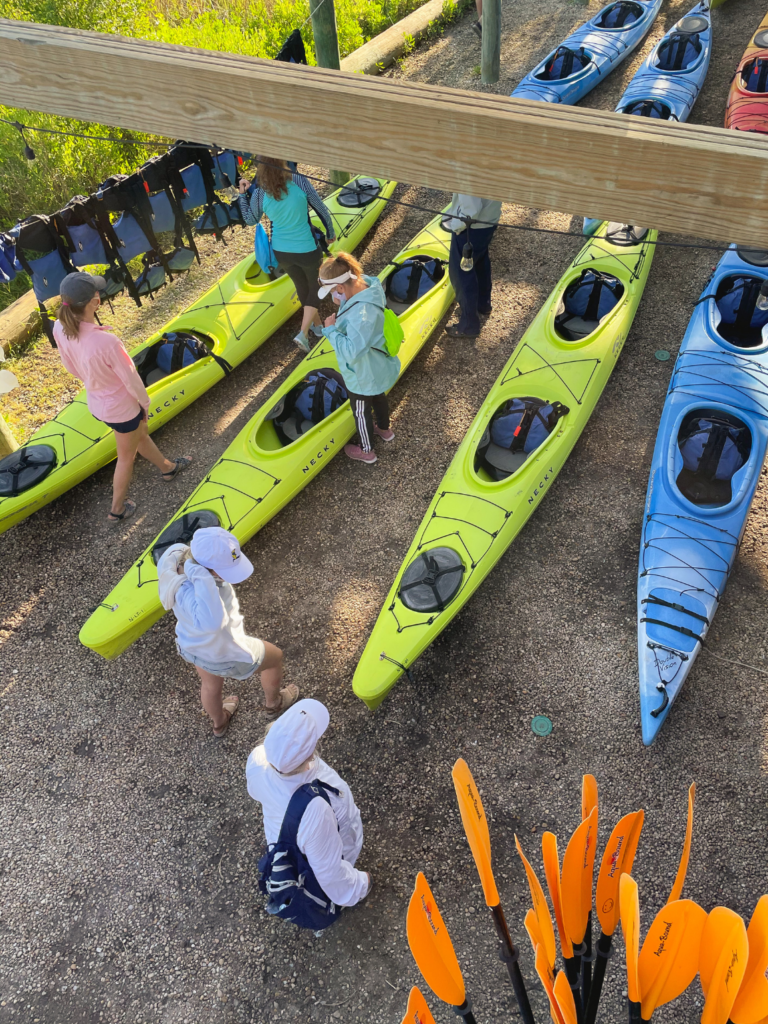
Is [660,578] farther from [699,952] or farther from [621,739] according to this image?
[699,952]

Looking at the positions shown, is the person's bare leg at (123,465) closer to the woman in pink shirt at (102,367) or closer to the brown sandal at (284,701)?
the woman in pink shirt at (102,367)

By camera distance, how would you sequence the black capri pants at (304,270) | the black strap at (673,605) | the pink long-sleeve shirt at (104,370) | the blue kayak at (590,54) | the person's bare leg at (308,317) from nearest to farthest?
the black strap at (673,605)
the pink long-sleeve shirt at (104,370)
the black capri pants at (304,270)
the person's bare leg at (308,317)
the blue kayak at (590,54)

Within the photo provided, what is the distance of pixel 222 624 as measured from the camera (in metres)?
3.12

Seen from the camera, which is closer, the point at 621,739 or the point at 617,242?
the point at 621,739

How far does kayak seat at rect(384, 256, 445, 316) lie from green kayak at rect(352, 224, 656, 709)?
3.54ft

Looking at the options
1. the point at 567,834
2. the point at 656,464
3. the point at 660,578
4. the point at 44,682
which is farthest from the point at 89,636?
the point at 656,464

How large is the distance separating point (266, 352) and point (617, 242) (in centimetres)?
306

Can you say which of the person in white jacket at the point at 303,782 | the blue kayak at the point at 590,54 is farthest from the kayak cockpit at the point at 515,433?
the blue kayak at the point at 590,54

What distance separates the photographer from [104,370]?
13.6 feet

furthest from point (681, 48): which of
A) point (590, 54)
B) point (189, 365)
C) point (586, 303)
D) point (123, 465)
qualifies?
point (123, 465)

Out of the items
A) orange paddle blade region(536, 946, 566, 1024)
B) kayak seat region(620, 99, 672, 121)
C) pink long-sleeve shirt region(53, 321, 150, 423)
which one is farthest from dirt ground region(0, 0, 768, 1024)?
kayak seat region(620, 99, 672, 121)

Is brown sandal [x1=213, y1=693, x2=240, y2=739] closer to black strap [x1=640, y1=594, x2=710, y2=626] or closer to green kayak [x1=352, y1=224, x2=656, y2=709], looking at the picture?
green kayak [x1=352, y1=224, x2=656, y2=709]

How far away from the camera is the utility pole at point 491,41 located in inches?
304

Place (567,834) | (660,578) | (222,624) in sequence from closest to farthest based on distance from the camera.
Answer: (222,624) → (567,834) → (660,578)
